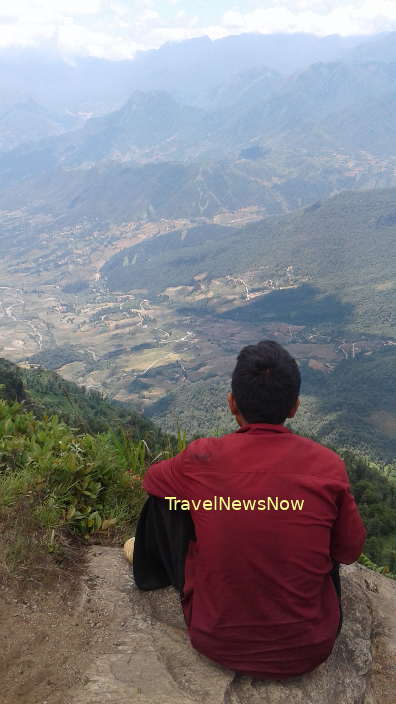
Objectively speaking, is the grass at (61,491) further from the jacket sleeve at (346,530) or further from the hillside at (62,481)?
the jacket sleeve at (346,530)

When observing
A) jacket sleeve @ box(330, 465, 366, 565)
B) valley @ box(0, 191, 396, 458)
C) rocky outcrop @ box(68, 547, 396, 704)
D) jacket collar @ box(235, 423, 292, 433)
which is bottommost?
valley @ box(0, 191, 396, 458)

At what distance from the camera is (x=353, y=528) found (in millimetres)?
3174

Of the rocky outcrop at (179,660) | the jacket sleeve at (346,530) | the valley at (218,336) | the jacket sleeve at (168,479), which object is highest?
the jacket sleeve at (168,479)

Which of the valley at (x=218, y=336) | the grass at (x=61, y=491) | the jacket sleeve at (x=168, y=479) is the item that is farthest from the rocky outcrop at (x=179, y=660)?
the valley at (x=218, y=336)

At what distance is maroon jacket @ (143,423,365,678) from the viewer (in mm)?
2926

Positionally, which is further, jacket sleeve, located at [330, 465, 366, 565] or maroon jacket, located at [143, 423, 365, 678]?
jacket sleeve, located at [330, 465, 366, 565]

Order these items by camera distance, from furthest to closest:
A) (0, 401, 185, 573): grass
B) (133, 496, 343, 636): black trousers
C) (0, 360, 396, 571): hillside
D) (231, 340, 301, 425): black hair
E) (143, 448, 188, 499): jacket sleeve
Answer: (0, 360, 396, 571): hillside → (0, 401, 185, 573): grass → (133, 496, 343, 636): black trousers → (143, 448, 188, 499): jacket sleeve → (231, 340, 301, 425): black hair

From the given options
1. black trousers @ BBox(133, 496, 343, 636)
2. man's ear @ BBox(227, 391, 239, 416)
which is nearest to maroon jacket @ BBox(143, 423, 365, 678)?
man's ear @ BBox(227, 391, 239, 416)

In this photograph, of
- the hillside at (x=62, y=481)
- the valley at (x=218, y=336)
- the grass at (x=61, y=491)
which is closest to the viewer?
the grass at (x=61, y=491)

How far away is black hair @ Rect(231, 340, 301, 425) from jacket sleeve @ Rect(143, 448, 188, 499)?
0.51m

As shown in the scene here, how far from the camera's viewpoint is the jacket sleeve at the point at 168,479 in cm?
323

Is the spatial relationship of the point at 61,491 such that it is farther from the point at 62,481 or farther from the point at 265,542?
the point at 265,542

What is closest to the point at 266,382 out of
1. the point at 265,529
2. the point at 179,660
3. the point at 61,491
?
the point at 265,529

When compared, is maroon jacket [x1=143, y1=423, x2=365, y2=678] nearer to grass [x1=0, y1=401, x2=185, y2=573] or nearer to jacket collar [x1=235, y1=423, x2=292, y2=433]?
jacket collar [x1=235, y1=423, x2=292, y2=433]
